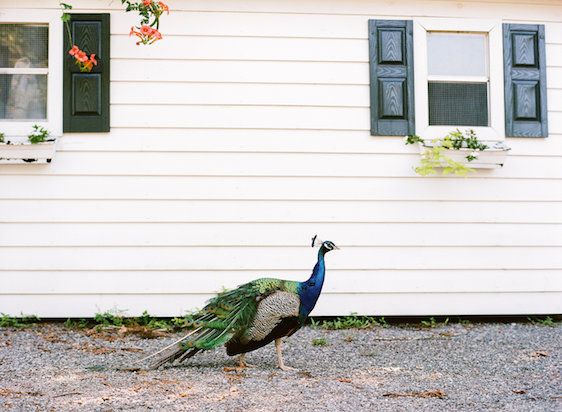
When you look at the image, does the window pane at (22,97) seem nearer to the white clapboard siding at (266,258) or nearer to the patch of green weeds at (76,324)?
the white clapboard siding at (266,258)

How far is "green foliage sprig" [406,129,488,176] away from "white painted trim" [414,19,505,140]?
0.48 feet

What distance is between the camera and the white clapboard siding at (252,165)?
19.5 ft

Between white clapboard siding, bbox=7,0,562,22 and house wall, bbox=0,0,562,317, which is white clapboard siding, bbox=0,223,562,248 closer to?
house wall, bbox=0,0,562,317

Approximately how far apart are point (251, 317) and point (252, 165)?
2161 millimetres

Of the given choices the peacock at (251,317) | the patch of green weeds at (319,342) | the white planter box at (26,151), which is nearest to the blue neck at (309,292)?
the peacock at (251,317)

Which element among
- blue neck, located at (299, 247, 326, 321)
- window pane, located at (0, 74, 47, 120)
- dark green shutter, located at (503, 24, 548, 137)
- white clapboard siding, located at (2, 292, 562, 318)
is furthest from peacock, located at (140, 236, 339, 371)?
dark green shutter, located at (503, 24, 548, 137)

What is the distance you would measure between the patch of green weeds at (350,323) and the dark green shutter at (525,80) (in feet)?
7.02

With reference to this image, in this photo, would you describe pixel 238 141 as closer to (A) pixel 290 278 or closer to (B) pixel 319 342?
(A) pixel 290 278

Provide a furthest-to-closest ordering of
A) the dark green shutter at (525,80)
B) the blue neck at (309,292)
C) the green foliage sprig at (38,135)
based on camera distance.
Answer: the dark green shutter at (525,80) < the green foliage sprig at (38,135) < the blue neck at (309,292)

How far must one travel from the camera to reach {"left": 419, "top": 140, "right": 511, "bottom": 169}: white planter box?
19.7 feet

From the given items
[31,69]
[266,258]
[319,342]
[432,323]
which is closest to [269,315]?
[319,342]

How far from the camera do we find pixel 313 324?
6.05 m

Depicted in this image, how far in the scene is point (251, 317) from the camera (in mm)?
4219

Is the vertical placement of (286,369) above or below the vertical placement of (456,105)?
below
